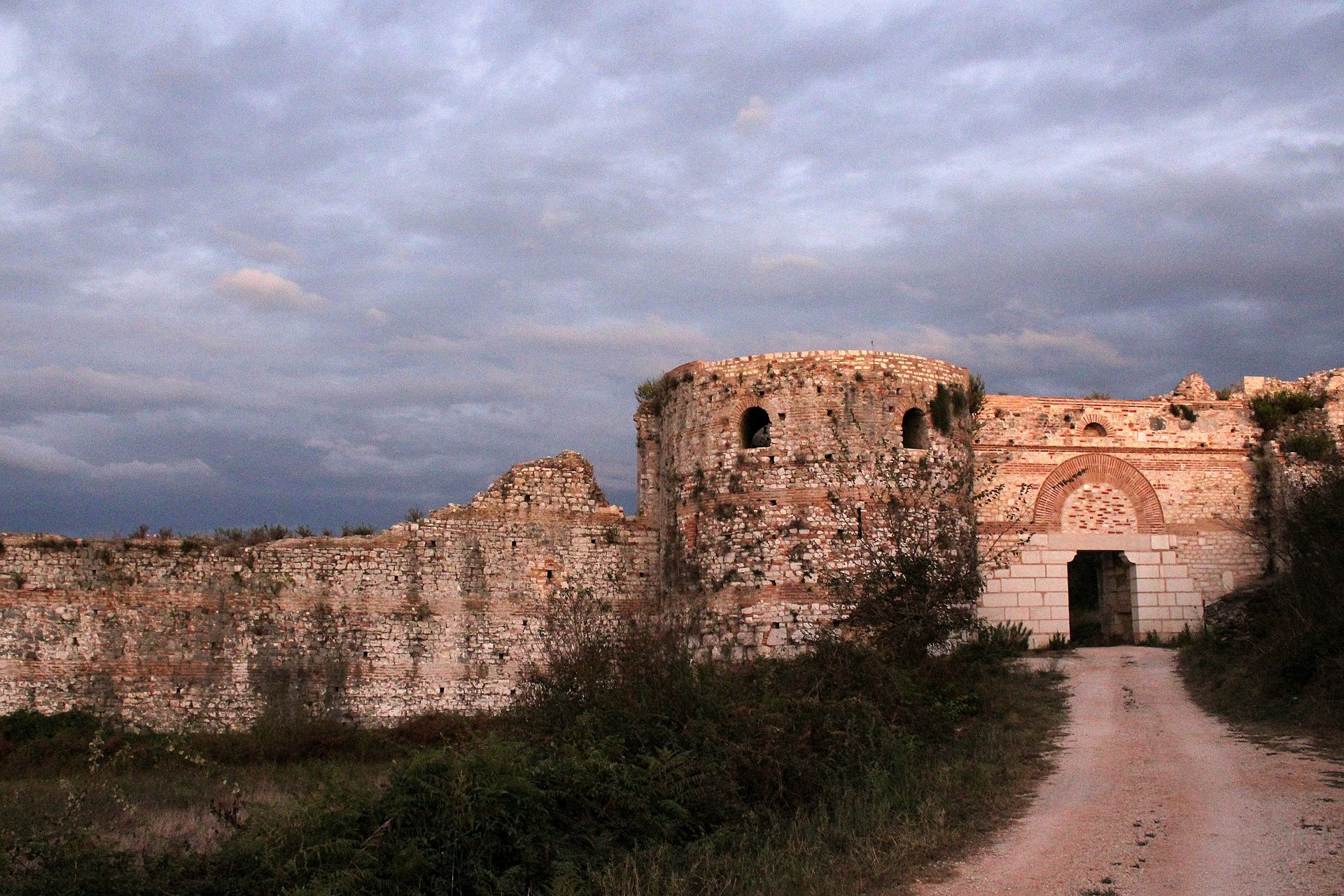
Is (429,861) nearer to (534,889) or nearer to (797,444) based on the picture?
(534,889)

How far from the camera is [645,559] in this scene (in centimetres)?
1900

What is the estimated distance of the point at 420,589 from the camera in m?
17.8

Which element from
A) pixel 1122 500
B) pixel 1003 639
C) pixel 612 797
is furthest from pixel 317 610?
pixel 1122 500

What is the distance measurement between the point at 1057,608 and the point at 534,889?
13986 mm

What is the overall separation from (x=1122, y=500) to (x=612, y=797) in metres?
14.2

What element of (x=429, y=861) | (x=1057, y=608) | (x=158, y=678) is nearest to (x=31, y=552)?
(x=158, y=678)

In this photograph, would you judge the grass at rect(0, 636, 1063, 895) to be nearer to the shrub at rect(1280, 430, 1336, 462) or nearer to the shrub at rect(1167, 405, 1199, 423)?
the shrub at rect(1167, 405, 1199, 423)

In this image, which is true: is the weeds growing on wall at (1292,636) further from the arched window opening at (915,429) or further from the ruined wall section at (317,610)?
the ruined wall section at (317,610)

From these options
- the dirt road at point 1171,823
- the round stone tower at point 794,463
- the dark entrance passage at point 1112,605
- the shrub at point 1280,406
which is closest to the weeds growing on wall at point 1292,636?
the dirt road at point 1171,823

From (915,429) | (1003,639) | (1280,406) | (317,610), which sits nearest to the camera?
(317,610)

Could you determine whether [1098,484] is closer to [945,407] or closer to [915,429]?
[945,407]

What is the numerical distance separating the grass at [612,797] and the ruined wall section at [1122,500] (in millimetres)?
5091

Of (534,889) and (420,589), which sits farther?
(420,589)

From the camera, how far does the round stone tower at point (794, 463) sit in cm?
1731
